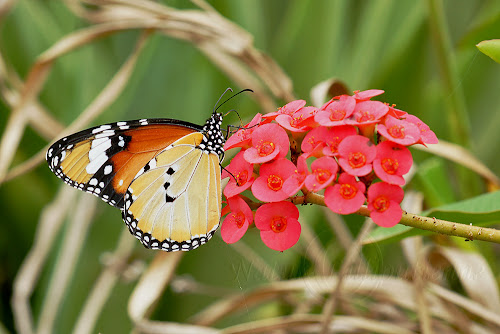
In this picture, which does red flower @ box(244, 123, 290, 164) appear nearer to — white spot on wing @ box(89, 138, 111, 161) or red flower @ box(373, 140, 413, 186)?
red flower @ box(373, 140, 413, 186)

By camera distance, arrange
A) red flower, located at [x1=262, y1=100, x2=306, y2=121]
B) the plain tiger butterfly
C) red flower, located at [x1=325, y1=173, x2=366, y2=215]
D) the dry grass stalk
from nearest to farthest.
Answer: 1. red flower, located at [x1=325, y1=173, x2=366, y2=215]
2. red flower, located at [x1=262, y1=100, x2=306, y2=121]
3. the plain tiger butterfly
4. the dry grass stalk

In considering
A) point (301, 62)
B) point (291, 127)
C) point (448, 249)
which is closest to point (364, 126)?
point (291, 127)

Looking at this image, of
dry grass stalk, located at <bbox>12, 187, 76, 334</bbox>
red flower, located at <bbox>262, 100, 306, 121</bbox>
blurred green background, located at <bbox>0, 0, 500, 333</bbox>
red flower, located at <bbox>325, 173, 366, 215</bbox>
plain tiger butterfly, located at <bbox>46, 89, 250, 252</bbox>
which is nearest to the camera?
red flower, located at <bbox>325, 173, 366, 215</bbox>

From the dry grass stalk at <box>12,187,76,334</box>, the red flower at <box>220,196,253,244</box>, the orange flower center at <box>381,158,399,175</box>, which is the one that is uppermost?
the orange flower center at <box>381,158,399,175</box>

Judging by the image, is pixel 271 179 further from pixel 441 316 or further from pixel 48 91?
pixel 48 91

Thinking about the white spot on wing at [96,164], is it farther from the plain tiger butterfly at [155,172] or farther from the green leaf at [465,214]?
the green leaf at [465,214]

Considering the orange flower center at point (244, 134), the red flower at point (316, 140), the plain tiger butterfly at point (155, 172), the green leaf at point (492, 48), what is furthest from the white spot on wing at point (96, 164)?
the green leaf at point (492, 48)

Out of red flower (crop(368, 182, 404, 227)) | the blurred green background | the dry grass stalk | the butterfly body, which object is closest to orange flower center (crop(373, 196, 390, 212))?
red flower (crop(368, 182, 404, 227))
